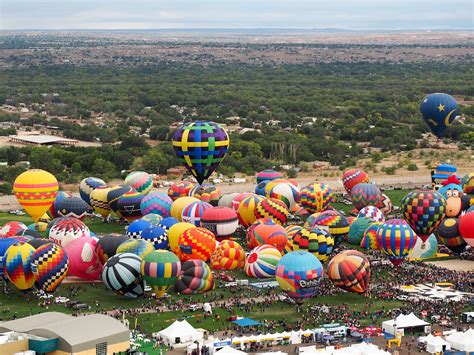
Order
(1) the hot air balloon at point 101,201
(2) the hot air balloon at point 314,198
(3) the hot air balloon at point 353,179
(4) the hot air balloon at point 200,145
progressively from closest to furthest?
(4) the hot air balloon at point 200,145 < (1) the hot air balloon at point 101,201 < (2) the hot air balloon at point 314,198 < (3) the hot air balloon at point 353,179

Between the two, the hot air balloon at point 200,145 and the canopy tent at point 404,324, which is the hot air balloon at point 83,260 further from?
the canopy tent at point 404,324

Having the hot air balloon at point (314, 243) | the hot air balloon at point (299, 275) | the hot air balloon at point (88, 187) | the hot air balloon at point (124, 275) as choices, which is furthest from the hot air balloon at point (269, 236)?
the hot air balloon at point (88, 187)

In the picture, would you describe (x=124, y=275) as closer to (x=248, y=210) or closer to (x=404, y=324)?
(x=404, y=324)

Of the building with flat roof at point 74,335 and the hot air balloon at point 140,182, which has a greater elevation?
the building with flat roof at point 74,335

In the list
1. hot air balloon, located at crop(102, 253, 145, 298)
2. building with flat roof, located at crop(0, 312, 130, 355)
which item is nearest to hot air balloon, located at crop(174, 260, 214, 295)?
hot air balloon, located at crop(102, 253, 145, 298)

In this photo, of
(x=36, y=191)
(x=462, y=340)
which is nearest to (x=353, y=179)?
(x=36, y=191)

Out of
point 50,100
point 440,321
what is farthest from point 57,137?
point 440,321

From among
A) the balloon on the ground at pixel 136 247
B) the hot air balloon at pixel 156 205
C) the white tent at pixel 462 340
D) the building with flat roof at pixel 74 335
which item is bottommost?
the hot air balloon at pixel 156 205

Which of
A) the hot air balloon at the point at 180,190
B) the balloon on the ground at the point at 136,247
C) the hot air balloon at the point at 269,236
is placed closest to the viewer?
the balloon on the ground at the point at 136,247
